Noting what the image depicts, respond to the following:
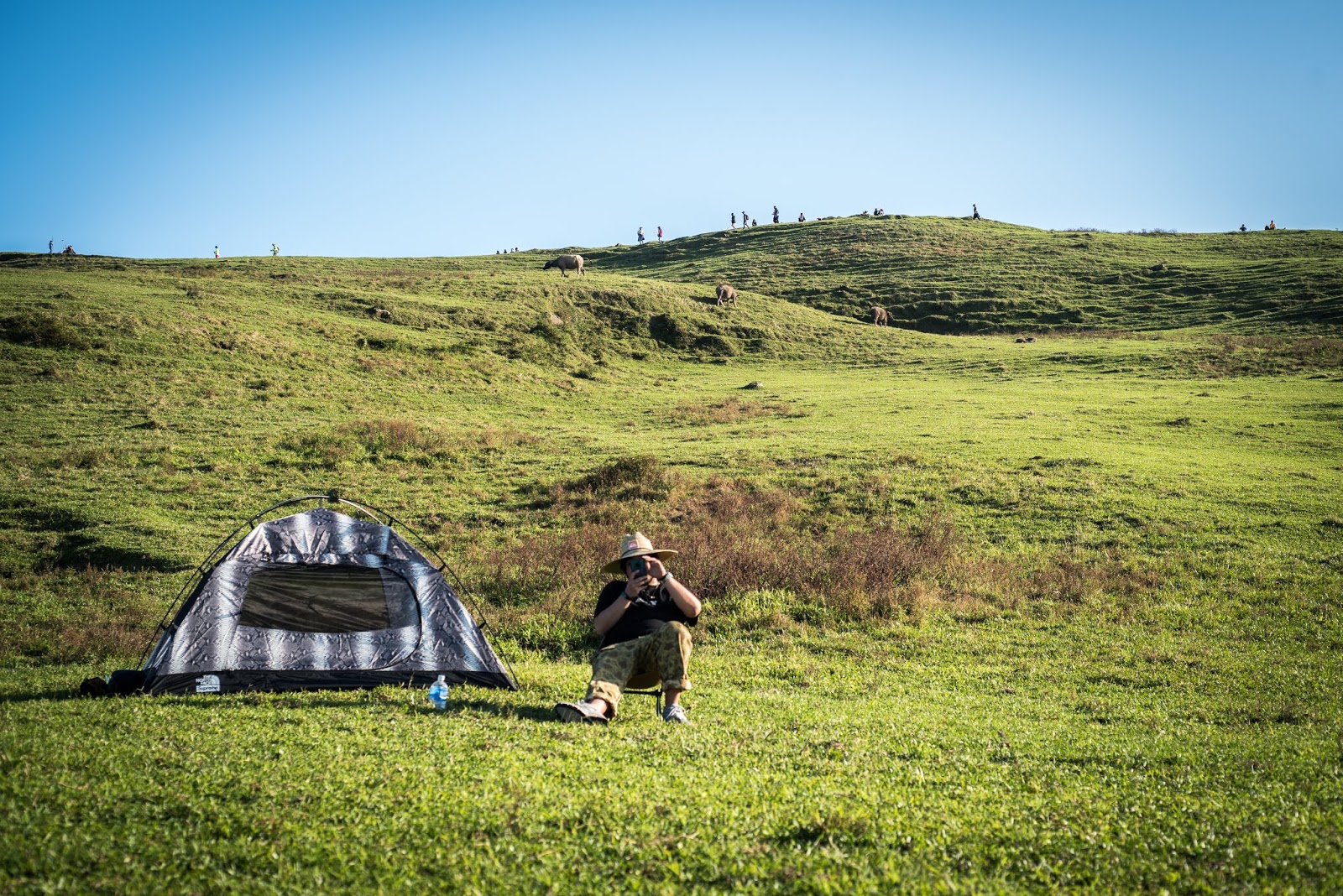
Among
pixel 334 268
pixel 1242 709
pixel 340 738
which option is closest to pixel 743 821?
pixel 340 738

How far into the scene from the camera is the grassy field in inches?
228

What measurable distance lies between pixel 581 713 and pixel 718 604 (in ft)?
24.4

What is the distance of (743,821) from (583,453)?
24274 mm

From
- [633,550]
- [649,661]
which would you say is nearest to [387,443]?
[633,550]

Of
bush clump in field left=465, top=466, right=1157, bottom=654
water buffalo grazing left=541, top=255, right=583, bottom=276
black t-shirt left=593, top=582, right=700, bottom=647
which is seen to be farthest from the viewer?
water buffalo grazing left=541, top=255, right=583, bottom=276

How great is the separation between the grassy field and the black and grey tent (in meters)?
1.06

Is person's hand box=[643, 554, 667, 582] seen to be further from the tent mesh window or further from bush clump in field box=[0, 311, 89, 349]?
bush clump in field box=[0, 311, 89, 349]

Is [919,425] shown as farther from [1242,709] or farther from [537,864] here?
[537,864]

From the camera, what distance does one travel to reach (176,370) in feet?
120

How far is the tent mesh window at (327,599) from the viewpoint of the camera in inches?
478

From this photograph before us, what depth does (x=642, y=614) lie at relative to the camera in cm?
1034

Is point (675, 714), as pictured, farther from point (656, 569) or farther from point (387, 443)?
point (387, 443)

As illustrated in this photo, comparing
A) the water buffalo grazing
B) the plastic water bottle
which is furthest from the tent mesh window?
the water buffalo grazing

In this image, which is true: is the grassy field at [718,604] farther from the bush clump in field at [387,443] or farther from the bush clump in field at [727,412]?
the bush clump in field at [727,412]
